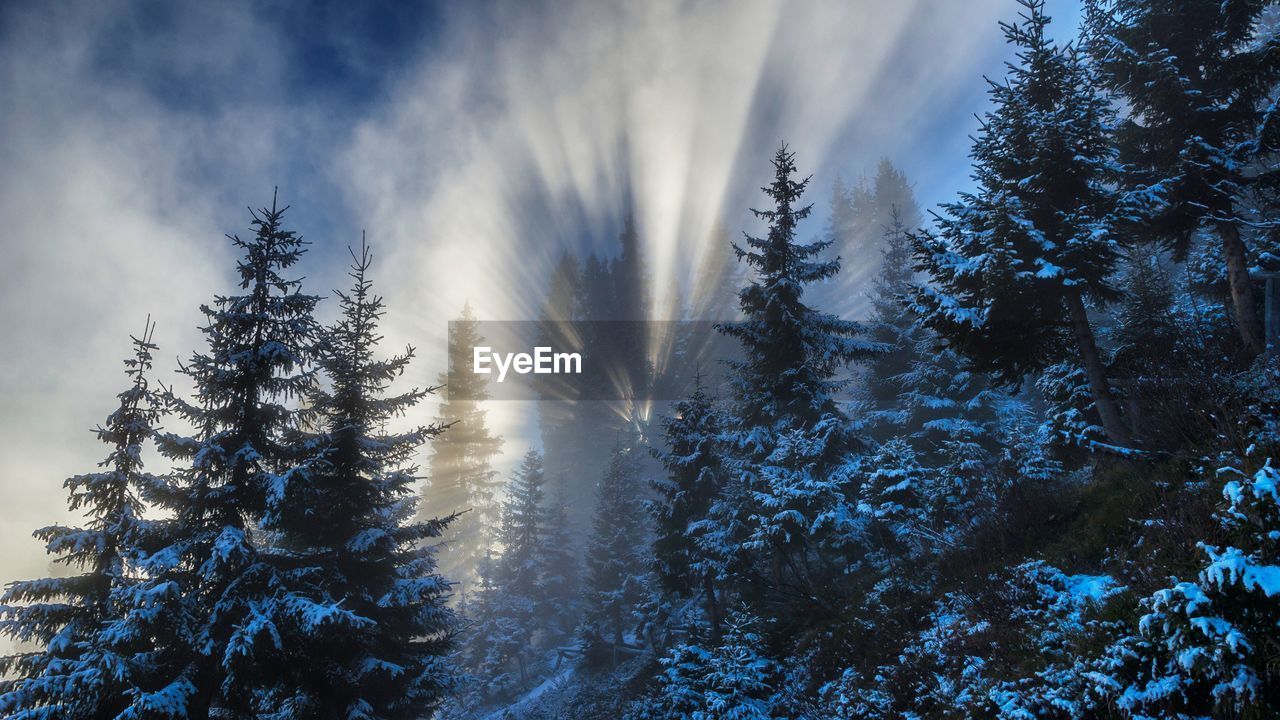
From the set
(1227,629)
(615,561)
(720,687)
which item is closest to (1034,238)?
(1227,629)

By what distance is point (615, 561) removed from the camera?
31438mm

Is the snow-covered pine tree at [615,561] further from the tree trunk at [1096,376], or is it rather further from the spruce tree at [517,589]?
the tree trunk at [1096,376]

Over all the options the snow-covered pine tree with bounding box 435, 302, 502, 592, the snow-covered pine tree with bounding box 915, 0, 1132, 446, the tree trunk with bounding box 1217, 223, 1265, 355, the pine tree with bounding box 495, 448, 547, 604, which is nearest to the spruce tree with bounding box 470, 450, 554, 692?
the pine tree with bounding box 495, 448, 547, 604

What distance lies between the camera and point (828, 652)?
11734 mm

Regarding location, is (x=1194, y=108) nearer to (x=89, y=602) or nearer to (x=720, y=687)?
(x=720, y=687)

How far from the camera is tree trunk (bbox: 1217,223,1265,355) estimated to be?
12.5 meters

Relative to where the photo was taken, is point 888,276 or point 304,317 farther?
point 888,276

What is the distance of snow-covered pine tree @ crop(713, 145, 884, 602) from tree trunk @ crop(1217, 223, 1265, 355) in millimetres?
8931

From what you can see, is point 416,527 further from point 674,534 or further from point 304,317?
point 674,534

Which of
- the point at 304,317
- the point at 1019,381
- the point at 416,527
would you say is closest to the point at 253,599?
the point at 416,527

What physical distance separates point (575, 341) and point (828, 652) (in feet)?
132

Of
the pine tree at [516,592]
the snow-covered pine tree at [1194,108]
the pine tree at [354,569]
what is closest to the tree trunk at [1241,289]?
the snow-covered pine tree at [1194,108]

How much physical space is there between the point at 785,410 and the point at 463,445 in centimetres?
2694

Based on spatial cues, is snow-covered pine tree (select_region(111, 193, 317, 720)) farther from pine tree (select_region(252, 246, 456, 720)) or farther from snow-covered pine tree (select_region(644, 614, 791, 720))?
snow-covered pine tree (select_region(644, 614, 791, 720))
